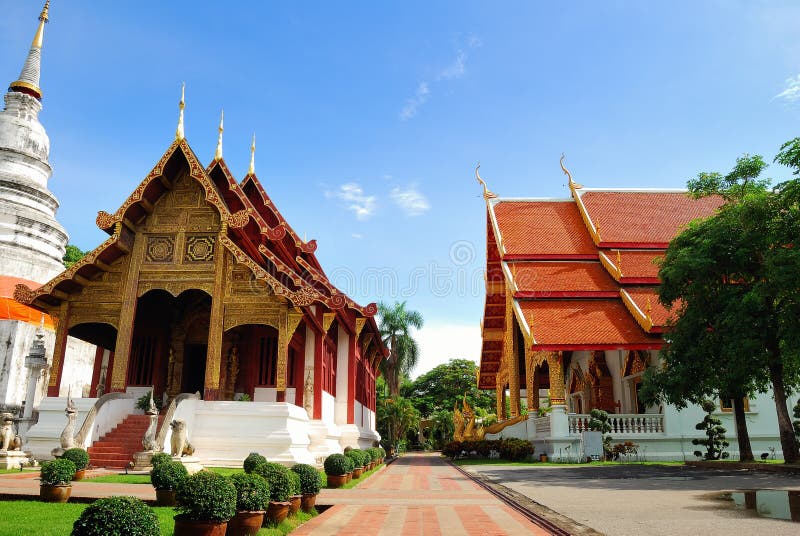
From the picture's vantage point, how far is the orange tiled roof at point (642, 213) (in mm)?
20453

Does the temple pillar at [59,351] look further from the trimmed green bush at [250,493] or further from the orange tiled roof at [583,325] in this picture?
the orange tiled roof at [583,325]

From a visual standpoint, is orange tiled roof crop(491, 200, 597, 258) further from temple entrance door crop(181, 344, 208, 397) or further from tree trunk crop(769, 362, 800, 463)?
temple entrance door crop(181, 344, 208, 397)

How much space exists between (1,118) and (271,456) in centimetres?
2193

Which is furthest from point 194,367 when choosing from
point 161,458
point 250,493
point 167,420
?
point 250,493

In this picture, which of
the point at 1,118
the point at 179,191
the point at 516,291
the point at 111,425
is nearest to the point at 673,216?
the point at 516,291

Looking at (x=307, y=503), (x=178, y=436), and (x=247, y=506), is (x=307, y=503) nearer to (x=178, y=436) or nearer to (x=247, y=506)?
(x=247, y=506)

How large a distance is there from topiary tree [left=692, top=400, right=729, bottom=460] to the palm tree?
2003 centimetres

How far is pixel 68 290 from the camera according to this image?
1207 centimetres

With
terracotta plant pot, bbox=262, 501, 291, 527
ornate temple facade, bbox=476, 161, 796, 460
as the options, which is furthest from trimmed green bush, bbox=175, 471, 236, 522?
ornate temple facade, bbox=476, 161, 796, 460

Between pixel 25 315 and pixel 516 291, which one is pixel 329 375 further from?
pixel 25 315

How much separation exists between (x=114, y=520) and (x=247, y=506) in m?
1.52

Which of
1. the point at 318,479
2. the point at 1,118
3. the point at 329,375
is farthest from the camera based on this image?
the point at 1,118

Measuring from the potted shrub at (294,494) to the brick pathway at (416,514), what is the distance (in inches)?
9.2

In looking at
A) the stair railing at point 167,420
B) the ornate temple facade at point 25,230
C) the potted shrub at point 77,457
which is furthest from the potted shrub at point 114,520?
the ornate temple facade at point 25,230
